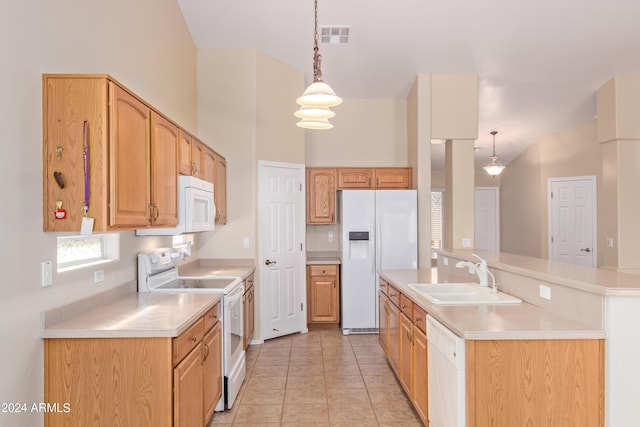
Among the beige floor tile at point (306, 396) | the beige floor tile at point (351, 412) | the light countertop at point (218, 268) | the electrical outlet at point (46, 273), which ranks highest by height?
the electrical outlet at point (46, 273)

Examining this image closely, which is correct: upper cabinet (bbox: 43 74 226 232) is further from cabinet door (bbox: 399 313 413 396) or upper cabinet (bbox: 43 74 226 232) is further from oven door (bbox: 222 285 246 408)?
cabinet door (bbox: 399 313 413 396)

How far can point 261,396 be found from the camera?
3.37 metres

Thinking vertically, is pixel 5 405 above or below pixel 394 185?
below

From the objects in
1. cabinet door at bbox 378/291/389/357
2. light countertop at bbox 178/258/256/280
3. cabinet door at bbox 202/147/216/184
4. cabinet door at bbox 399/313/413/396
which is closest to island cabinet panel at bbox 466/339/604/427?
cabinet door at bbox 399/313/413/396

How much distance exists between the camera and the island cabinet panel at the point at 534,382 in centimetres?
197

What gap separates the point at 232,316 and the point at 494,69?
162 inches

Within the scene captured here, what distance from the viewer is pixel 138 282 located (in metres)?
3.17

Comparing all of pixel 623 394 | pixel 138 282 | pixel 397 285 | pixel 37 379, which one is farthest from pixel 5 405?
pixel 623 394

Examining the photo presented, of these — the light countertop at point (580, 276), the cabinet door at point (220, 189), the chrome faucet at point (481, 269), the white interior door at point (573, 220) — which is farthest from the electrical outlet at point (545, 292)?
the white interior door at point (573, 220)

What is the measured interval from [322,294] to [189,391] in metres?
3.15

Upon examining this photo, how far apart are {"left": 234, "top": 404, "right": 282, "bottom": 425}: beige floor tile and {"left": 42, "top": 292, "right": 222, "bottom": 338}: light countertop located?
88cm

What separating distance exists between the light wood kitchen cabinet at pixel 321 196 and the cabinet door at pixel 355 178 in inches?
4.3

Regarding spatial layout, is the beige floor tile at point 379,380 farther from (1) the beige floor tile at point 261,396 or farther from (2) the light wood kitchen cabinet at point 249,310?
(2) the light wood kitchen cabinet at point 249,310

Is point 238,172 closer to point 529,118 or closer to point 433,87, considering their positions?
point 433,87
